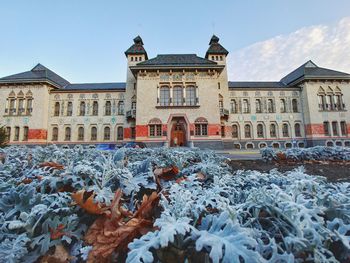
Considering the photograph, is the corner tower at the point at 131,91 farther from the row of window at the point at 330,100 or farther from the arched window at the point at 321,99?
the row of window at the point at 330,100

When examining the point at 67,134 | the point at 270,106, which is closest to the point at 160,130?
the point at 67,134

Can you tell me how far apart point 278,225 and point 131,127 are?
28174 mm

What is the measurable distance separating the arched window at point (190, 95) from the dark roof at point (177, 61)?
3.08m

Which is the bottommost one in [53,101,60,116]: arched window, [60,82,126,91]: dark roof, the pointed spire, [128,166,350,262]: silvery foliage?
[128,166,350,262]: silvery foliage

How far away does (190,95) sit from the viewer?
24.8m

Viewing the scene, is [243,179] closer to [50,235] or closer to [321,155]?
[50,235]

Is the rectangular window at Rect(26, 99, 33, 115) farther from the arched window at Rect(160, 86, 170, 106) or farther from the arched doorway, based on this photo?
the arched doorway

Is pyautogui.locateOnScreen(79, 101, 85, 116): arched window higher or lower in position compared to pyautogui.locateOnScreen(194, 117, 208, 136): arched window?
higher

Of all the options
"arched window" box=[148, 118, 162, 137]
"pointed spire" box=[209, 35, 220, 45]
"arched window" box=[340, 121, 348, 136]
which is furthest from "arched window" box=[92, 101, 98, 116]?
"arched window" box=[340, 121, 348, 136]

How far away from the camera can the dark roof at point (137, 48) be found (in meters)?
29.6

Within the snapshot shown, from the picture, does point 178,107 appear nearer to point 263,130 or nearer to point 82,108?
point 263,130

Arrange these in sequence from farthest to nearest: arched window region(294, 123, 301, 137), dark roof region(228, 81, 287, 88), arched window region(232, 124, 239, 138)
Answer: dark roof region(228, 81, 287, 88) → arched window region(232, 124, 239, 138) → arched window region(294, 123, 301, 137)

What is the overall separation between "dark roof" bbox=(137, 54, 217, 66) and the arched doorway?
7.18 metres

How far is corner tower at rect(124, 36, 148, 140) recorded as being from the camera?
28109mm
